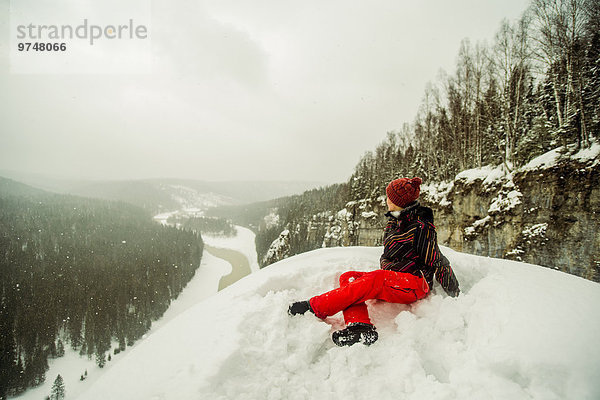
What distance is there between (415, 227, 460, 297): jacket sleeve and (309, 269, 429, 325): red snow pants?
207mm

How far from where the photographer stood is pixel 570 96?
11.2m

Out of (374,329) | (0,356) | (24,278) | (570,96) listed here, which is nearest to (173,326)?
(374,329)

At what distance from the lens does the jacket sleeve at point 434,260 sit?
2.72 m

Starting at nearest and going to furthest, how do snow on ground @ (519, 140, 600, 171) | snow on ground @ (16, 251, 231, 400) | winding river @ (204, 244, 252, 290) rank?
snow on ground @ (519, 140, 600, 171), snow on ground @ (16, 251, 231, 400), winding river @ (204, 244, 252, 290)

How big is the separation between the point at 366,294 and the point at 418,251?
0.90 m

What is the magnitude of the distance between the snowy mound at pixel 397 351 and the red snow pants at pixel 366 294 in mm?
157

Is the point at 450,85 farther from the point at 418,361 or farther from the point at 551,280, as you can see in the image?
the point at 418,361

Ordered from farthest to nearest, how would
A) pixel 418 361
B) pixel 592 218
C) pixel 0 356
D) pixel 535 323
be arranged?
1. pixel 0 356
2. pixel 592 218
3. pixel 418 361
4. pixel 535 323

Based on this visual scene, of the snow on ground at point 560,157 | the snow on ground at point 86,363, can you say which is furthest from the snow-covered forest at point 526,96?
the snow on ground at point 86,363

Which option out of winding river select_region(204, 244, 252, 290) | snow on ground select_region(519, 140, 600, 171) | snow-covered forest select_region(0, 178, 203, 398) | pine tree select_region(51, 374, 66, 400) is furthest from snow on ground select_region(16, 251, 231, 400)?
snow on ground select_region(519, 140, 600, 171)

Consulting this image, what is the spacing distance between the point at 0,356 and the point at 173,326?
69.2m

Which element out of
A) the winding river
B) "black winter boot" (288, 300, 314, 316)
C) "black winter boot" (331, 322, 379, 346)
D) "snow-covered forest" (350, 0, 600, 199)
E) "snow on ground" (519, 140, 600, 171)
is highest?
"snow-covered forest" (350, 0, 600, 199)

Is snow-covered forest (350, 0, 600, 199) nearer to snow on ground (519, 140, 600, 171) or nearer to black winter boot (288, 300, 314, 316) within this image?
snow on ground (519, 140, 600, 171)

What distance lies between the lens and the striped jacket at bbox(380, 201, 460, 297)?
2.74m
